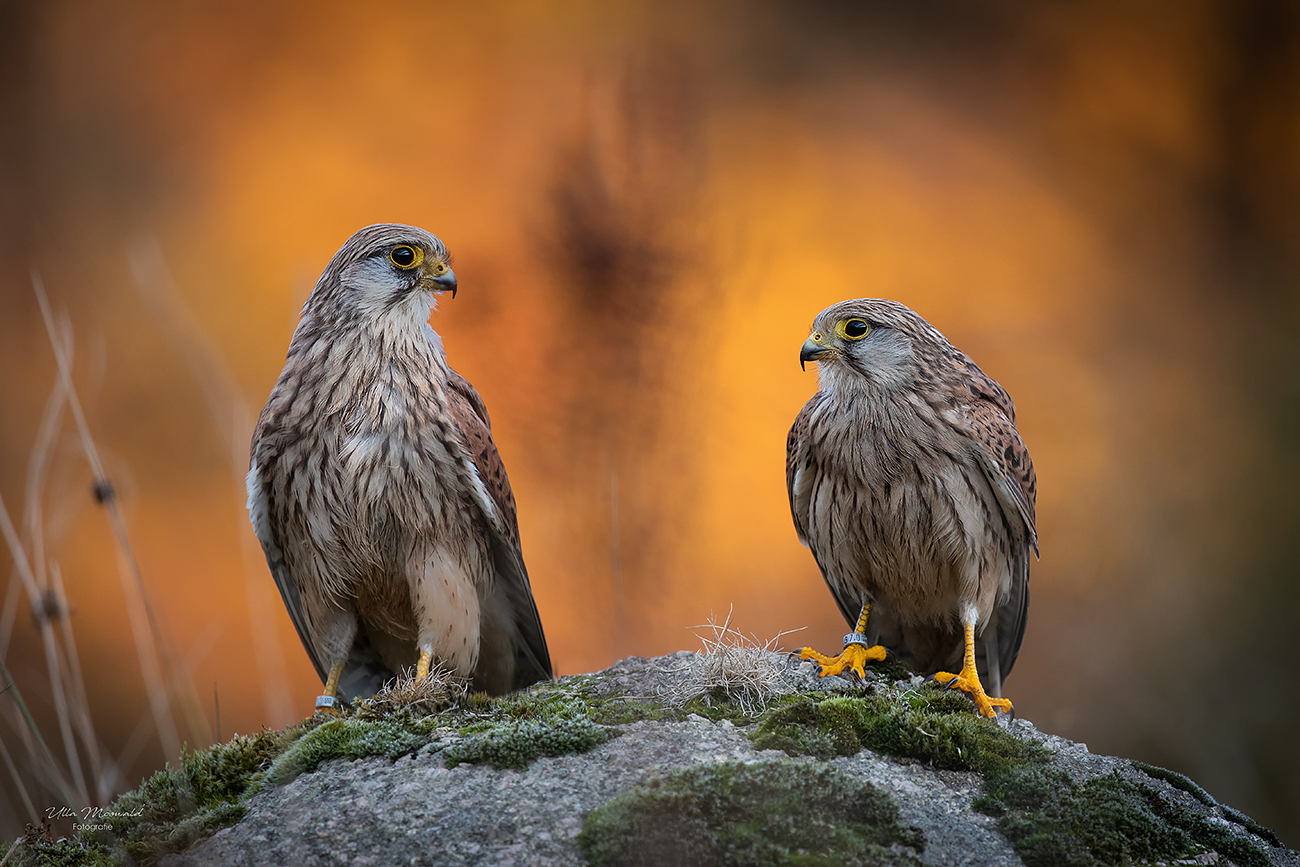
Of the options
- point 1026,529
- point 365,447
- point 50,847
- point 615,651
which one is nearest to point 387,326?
point 365,447

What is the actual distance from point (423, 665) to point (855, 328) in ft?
6.92

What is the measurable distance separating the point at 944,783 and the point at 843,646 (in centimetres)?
117

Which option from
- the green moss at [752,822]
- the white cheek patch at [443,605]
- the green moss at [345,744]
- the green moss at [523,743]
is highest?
the white cheek patch at [443,605]

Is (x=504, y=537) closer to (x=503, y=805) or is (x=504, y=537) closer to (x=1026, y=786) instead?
(x=503, y=805)

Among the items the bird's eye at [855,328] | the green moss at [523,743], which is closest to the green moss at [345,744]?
the green moss at [523,743]

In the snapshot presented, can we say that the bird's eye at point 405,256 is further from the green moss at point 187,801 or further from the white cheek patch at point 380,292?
the green moss at point 187,801

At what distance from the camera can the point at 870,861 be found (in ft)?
7.59

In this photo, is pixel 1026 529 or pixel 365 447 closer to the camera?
pixel 365 447

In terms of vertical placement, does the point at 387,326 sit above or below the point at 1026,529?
above

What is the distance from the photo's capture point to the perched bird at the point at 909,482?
3775 millimetres

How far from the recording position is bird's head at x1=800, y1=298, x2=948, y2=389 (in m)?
3.86

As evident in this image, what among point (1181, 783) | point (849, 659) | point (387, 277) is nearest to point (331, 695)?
point (387, 277)

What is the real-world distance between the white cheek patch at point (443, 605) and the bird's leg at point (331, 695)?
0.35m

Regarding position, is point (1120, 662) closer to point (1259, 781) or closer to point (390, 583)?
point (1259, 781)
